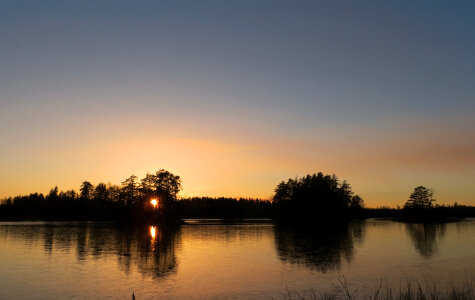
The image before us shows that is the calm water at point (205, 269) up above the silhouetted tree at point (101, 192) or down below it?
below

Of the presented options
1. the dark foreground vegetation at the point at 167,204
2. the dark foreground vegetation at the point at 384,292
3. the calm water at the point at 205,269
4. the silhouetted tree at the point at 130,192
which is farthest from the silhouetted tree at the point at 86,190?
the dark foreground vegetation at the point at 384,292

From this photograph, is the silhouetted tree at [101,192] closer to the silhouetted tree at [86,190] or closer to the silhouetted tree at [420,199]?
the silhouetted tree at [86,190]

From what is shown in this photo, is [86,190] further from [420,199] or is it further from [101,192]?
[420,199]

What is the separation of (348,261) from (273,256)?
8274 mm

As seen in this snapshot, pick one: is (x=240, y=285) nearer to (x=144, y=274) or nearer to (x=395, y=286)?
(x=144, y=274)

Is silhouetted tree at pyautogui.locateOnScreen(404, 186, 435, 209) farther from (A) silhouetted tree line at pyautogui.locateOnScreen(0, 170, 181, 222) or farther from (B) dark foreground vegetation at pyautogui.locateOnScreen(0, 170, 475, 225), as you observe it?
(A) silhouetted tree line at pyautogui.locateOnScreen(0, 170, 181, 222)

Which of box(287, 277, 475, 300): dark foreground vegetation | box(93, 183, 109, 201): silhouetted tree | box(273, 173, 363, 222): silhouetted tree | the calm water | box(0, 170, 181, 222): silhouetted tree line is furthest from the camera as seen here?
box(93, 183, 109, 201): silhouetted tree

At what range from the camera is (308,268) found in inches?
1324

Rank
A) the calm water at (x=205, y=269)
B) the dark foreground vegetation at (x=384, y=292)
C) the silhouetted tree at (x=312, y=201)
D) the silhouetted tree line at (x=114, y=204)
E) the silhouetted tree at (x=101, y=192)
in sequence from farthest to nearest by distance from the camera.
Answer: the silhouetted tree at (x=101, y=192)
the silhouetted tree at (x=312, y=201)
the silhouetted tree line at (x=114, y=204)
the calm water at (x=205, y=269)
the dark foreground vegetation at (x=384, y=292)

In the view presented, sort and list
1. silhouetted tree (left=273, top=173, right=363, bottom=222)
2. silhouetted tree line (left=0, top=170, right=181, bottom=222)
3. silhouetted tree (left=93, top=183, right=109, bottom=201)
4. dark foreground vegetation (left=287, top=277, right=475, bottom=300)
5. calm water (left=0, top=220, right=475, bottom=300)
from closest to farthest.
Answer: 1. dark foreground vegetation (left=287, top=277, right=475, bottom=300)
2. calm water (left=0, top=220, right=475, bottom=300)
3. silhouetted tree line (left=0, top=170, right=181, bottom=222)
4. silhouetted tree (left=273, top=173, right=363, bottom=222)
5. silhouetted tree (left=93, top=183, right=109, bottom=201)

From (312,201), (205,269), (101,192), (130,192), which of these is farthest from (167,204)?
(205,269)

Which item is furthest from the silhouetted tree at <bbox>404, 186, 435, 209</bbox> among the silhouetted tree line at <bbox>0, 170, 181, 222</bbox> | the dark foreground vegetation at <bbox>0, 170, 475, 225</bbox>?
the silhouetted tree line at <bbox>0, 170, 181, 222</bbox>

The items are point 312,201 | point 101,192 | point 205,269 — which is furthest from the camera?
point 101,192

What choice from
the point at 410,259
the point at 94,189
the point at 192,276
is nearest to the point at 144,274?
the point at 192,276
